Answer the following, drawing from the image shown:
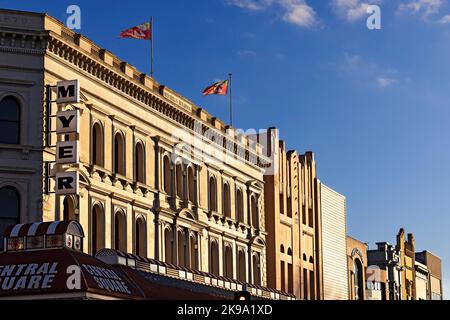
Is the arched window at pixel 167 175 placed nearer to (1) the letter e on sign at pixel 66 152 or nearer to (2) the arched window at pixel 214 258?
(2) the arched window at pixel 214 258

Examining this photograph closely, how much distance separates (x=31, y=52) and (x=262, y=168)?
2710cm

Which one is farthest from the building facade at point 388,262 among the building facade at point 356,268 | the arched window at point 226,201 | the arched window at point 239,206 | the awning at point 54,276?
the awning at point 54,276

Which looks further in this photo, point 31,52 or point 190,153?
point 190,153

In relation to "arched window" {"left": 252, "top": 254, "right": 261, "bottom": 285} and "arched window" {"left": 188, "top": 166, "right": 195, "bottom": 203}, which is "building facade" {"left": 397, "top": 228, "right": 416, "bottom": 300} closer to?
"arched window" {"left": 252, "top": 254, "right": 261, "bottom": 285}

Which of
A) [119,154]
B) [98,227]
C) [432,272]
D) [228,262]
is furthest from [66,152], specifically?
[432,272]

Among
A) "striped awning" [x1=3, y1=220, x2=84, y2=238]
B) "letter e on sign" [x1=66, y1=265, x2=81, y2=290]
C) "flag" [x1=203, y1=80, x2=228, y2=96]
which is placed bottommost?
"letter e on sign" [x1=66, y1=265, x2=81, y2=290]

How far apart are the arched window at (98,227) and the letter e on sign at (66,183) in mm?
4153

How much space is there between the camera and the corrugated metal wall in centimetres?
7300

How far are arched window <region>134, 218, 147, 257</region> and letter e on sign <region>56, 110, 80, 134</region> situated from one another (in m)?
8.98

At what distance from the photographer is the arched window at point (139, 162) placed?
4497cm

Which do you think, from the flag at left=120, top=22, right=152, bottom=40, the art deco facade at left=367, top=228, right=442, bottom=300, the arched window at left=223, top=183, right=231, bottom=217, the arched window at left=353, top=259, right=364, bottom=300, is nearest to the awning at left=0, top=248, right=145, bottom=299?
the flag at left=120, top=22, right=152, bottom=40
